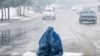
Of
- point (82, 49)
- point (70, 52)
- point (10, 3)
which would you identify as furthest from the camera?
point (10, 3)

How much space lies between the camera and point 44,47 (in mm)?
8664

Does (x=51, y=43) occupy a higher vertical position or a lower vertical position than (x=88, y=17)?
higher

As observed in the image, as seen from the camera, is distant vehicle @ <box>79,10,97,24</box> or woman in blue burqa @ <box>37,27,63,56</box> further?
distant vehicle @ <box>79,10,97,24</box>

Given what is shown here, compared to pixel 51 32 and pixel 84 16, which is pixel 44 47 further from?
pixel 84 16

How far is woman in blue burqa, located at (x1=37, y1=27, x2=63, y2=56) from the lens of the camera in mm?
8523

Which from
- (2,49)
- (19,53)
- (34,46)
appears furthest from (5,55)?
(34,46)

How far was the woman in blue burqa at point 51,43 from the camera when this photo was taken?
8.52 m

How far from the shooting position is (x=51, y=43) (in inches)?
336

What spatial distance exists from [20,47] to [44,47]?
9.80m

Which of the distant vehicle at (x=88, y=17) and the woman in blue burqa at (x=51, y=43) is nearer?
the woman in blue burqa at (x=51, y=43)

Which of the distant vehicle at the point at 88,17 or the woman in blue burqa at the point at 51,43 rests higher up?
the woman in blue burqa at the point at 51,43

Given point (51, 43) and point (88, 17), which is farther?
point (88, 17)

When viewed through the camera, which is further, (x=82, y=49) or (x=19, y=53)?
→ (x=82, y=49)

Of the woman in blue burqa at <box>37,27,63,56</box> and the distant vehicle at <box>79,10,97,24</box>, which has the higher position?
the woman in blue burqa at <box>37,27,63,56</box>
